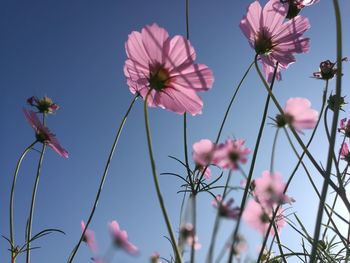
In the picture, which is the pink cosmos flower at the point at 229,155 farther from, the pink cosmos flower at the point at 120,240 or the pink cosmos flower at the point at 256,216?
the pink cosmos flower at the point at 120,240

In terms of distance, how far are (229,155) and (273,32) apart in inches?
24.7

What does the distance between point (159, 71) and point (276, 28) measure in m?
0.40

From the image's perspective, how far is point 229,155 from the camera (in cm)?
45

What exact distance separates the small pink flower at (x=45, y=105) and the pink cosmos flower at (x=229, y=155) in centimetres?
145

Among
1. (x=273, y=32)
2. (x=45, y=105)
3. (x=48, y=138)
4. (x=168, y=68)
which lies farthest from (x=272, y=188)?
(x=45, y=105)

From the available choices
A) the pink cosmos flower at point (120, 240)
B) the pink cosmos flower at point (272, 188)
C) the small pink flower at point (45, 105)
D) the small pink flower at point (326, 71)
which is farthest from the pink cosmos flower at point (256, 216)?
the small pink flower at point (45, 105)

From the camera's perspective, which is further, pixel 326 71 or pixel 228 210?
pixel 326 71

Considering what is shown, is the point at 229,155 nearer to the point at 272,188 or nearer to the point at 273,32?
the point at 272,188

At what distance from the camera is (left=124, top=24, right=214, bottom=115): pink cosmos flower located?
0.73 m

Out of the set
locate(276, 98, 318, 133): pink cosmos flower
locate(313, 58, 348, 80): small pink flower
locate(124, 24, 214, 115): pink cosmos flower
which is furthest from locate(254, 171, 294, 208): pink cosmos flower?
locate(313, 58, 348, 80): small pink flower

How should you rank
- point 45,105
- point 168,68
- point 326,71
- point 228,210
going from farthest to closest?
1. point 45,105
2. point 326,71
3. point 168,68
4. point 228,210

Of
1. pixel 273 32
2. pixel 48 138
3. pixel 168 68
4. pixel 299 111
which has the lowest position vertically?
pixel 299 111

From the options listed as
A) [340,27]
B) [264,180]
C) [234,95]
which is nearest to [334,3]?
[340,27]

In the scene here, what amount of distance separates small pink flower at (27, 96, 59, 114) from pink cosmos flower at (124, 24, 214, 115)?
1055 millimetres
